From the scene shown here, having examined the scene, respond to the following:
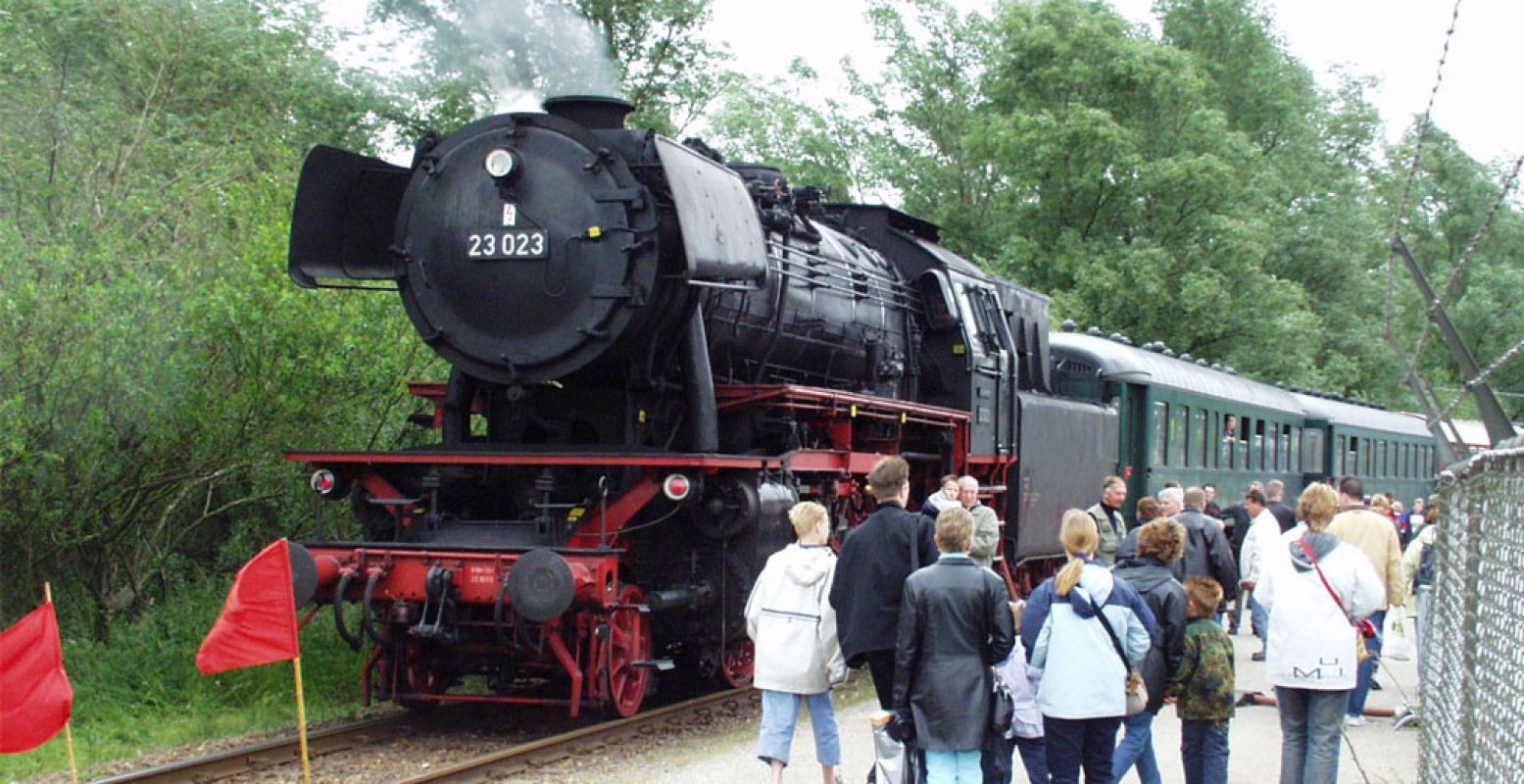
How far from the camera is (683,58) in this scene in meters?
22.6

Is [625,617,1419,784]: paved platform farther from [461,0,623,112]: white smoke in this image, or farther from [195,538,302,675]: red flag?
[461,0,623,112]: white smoke

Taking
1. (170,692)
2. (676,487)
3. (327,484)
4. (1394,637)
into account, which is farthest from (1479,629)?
(1394,637)

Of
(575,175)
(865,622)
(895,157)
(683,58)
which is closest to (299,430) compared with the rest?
(575,175)

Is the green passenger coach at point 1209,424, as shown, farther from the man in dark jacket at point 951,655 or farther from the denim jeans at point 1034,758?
the man in dark jacket at point 951,655

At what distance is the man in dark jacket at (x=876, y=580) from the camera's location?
6.58 meters

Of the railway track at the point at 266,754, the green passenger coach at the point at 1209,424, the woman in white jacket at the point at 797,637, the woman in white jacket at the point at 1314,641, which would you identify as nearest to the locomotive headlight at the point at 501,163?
the woman in white jacket at the point at 797,637

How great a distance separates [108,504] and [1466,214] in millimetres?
10309

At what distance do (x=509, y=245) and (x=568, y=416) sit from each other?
1346mm

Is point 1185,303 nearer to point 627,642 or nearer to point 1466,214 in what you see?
point 627,642

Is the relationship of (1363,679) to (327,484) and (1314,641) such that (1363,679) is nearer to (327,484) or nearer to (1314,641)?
(1314,641)

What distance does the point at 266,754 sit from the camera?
7973mm

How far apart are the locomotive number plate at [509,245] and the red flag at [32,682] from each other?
11.3 ft

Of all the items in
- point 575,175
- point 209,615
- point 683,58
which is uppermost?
point 683,58

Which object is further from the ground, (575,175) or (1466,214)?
(575,175)
